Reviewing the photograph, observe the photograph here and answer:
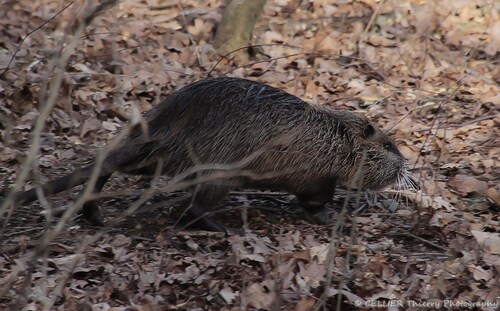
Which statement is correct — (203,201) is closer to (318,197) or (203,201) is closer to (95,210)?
(95,210)

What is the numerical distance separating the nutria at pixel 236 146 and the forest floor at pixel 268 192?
0.77 ft

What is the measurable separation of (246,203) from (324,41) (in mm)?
3392

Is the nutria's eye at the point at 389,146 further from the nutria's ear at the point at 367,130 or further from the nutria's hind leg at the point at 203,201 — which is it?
the nutria's hind leg at the point at 203,201

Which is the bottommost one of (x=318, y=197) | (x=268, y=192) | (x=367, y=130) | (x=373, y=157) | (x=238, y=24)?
(x=268, y=192)

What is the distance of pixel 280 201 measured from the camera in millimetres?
5746

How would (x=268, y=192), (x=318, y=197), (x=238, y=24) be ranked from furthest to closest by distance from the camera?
(x=238, y=24) < (x=268, y=192) < (x=318, y=197)

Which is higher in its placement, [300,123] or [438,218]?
[300,123]

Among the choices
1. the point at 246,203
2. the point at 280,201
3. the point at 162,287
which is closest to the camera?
the point at 162,287

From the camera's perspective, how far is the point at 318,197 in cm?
534

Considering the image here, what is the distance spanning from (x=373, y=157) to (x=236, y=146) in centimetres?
107

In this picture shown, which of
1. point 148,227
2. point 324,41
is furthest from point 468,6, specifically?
point 148,227

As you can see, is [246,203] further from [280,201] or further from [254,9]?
[254,9]

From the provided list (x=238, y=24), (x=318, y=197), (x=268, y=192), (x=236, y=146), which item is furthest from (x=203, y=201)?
(x=238, y=24)

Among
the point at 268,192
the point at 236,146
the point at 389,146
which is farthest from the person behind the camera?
the point at 268,192
